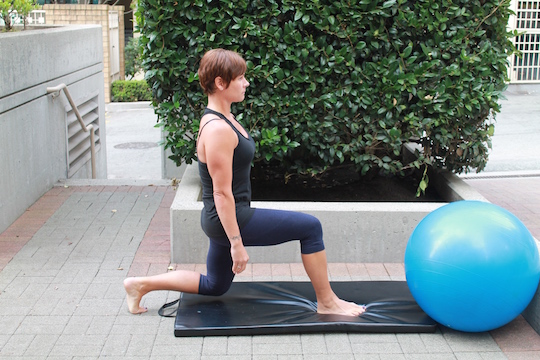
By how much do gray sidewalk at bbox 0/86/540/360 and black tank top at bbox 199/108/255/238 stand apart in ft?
2.38

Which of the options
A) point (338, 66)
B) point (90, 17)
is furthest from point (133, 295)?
point (90, 17)

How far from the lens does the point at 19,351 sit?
13.3 ft

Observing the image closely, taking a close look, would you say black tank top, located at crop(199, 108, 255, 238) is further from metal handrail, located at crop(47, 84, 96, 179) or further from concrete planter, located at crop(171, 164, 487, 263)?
metal handrail, located at crop(47, 84, 96, 179)

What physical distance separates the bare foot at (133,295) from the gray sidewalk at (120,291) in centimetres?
5

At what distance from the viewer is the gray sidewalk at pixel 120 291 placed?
4098mm

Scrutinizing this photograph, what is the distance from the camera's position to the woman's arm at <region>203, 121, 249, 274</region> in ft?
12.7

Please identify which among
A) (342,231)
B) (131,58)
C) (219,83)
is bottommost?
(342,231)

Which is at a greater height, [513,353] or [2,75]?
[2,75]

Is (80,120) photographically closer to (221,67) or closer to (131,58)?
(221,67)

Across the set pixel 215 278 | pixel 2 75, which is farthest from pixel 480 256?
pixel 2 75

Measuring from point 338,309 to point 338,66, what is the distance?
220 cm

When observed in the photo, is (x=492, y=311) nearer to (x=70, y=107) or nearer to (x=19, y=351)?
(x=19, y=351)

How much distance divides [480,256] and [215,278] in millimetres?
1677

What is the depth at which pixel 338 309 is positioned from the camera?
446 centimetres
